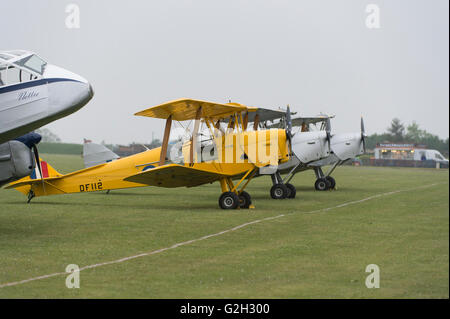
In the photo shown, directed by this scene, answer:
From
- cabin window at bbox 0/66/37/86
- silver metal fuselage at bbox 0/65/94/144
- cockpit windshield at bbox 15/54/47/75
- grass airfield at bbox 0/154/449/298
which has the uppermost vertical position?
cockpit windshield at bbox 15/54/47/75

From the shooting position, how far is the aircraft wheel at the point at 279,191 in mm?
18781

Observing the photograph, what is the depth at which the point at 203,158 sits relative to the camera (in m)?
15.3

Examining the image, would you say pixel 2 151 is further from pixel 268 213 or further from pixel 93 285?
pixel 268 213

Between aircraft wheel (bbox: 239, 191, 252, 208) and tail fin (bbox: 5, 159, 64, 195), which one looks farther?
tail fin (bbox: 5, 159, 64, 195)

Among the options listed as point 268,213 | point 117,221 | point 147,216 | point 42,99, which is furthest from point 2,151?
point 268,213

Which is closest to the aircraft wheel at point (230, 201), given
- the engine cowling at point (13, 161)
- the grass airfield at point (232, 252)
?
the grass airfield at point (232, 252)

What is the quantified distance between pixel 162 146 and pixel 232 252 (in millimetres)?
7218

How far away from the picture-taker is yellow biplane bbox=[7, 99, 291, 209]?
47.2ft

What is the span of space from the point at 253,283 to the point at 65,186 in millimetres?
11697

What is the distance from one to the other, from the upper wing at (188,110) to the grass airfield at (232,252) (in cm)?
258

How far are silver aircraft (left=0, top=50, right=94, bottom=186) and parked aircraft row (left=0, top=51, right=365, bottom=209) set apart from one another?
16mm

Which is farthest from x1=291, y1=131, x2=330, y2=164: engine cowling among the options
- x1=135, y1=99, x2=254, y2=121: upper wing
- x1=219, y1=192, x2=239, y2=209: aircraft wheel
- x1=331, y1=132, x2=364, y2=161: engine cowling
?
x1=219, y1=192, x2=239, y2=209: aircraft wheel

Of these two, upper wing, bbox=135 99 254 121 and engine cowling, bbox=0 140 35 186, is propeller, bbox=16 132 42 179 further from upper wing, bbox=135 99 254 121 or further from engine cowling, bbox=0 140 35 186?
upper wing, bbox=135 99 254 121

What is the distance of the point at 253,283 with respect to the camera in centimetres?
605
